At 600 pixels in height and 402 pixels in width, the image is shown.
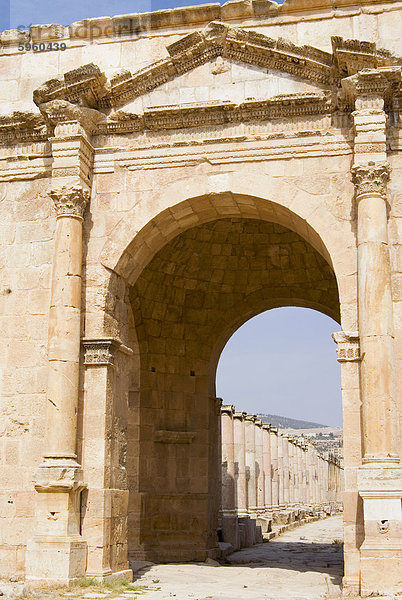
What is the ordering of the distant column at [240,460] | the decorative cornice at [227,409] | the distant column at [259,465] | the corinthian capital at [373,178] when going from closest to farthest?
1. the corinthian capital at [373,178]
2. the decorative cornice at [227,409]
3. the distant column at [240,460]
4. the distant column at [259,465]

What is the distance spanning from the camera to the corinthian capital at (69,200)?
1035cm

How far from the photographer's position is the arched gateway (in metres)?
9.28

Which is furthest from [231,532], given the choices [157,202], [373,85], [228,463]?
[373,85]

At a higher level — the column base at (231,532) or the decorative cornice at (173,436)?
the decorative cornice at (173,436)

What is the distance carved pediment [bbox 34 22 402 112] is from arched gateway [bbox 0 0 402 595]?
0.03m

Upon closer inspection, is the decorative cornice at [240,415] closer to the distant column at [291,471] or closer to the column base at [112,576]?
the column base at [112,576]

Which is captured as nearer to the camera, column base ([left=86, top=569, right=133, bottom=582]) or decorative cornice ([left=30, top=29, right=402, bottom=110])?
column base ([left=86, top=569, right=133, bottom=582])

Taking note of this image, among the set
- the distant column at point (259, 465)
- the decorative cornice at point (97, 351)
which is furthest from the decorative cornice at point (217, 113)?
the distant column at point (259, 465)

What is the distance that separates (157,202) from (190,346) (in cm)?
556

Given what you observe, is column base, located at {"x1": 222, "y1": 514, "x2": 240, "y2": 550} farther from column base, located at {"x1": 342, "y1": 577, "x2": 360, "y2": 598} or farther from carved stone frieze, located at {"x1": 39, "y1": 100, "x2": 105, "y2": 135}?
carved stone frieze, located at {"x1": 39, "y1": 100, "x2": 105, "y2": 135}

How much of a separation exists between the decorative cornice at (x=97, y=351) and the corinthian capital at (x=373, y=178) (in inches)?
144

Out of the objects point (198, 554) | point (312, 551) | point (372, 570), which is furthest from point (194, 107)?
point (312, 551)

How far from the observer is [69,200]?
10.4m

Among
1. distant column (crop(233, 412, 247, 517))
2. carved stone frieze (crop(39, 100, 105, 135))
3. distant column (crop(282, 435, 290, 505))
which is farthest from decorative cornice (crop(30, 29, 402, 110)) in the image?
distant column (crop(282, 435, 290, 505))
